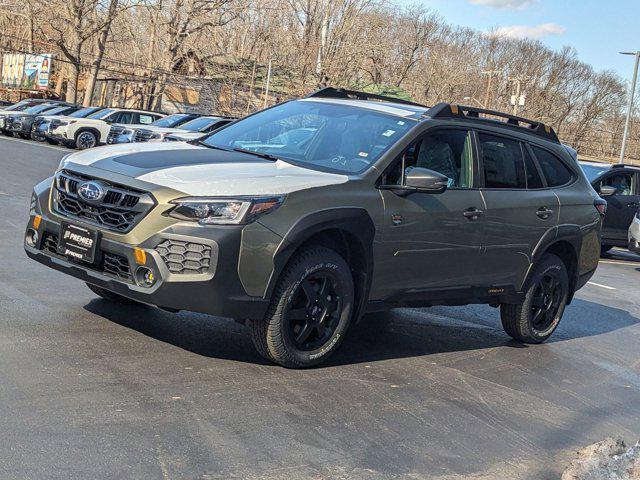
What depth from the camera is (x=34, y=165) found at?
21484 mm

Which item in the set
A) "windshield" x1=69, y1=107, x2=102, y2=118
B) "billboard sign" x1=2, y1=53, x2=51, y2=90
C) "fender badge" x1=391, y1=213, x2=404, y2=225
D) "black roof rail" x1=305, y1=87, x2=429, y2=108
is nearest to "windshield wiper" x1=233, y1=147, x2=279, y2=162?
"fender badge" x1=391, y1=213, x2=404, y2=225

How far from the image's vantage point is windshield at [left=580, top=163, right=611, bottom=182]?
1742cm

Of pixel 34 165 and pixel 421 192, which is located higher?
pixel 421 192

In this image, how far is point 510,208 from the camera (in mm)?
7207

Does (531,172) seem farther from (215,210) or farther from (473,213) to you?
(215,210)

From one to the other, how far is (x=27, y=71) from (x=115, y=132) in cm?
3440

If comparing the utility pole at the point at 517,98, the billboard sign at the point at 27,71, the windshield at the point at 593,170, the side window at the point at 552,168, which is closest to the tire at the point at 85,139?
the windshield at the point at 593,170

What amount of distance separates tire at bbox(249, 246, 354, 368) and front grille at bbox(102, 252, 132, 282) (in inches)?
33.0

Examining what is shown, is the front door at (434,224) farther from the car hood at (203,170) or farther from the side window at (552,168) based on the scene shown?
the side window at (552,168)

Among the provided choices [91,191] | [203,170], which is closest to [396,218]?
[203,170]

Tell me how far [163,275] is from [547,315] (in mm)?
4077

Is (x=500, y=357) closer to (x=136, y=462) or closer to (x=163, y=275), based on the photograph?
(x=163, y=275)

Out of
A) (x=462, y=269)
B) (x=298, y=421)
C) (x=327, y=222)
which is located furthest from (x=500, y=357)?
(x=298, y=421)

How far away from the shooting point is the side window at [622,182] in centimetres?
1777
